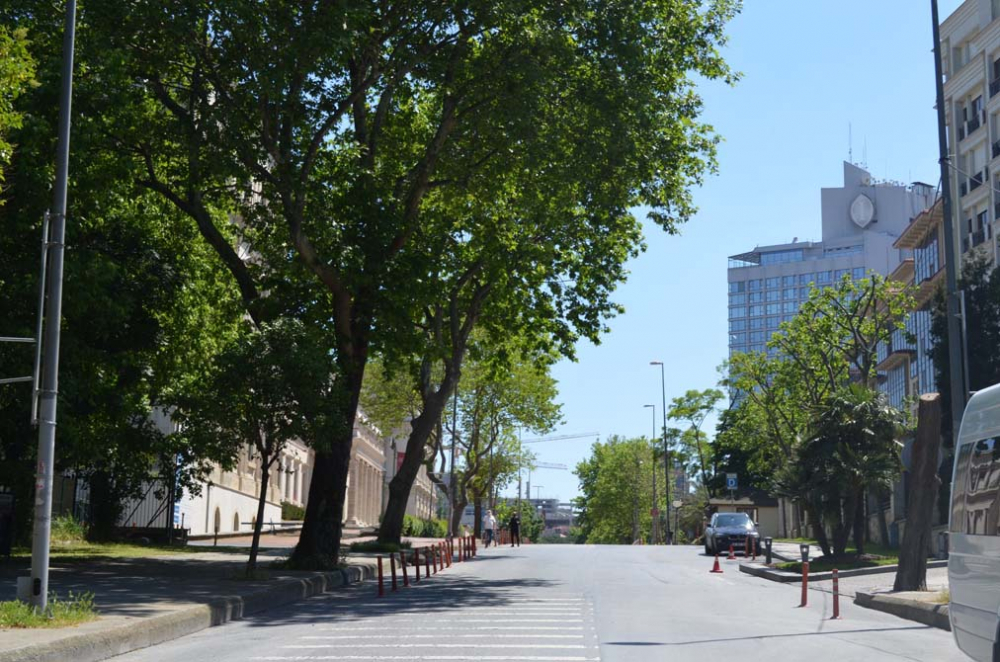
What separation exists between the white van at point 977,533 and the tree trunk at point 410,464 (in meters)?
24.4

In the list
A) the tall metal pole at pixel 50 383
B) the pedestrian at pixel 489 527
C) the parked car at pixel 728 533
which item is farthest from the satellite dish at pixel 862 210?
the tall metal pole at pixel 50 383

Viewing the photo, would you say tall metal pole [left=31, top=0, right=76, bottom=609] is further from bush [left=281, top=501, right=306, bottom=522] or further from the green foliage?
the green foliage

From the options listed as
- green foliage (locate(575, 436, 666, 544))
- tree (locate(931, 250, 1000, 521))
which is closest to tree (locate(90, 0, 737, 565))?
tree (locate(931, 250, 1000, 521))

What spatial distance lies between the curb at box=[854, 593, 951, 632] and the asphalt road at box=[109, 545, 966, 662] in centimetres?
28

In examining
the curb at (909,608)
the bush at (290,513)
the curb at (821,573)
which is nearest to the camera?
the curb at (909,608)

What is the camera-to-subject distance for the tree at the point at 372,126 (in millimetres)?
22359

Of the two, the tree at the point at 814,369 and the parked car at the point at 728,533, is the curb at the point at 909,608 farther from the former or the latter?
the parked car at the point at 728,533

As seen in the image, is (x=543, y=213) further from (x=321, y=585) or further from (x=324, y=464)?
(x=321, y=585)

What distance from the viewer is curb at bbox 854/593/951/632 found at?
16.8 meters

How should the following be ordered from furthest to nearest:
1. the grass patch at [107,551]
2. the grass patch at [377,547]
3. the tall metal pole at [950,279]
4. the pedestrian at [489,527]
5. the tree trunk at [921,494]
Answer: the pedestrian at [489,527] < the grass patch at [377,547] < the grass patch at [107,551] < the tree trunk at [921,494] < the tall metal pole at [950,279]

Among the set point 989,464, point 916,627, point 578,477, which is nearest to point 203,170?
point 916,627

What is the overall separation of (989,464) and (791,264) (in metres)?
190

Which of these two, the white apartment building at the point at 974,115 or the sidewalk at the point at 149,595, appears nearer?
the sidewalk at the point at 149,595

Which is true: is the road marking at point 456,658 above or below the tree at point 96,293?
below
